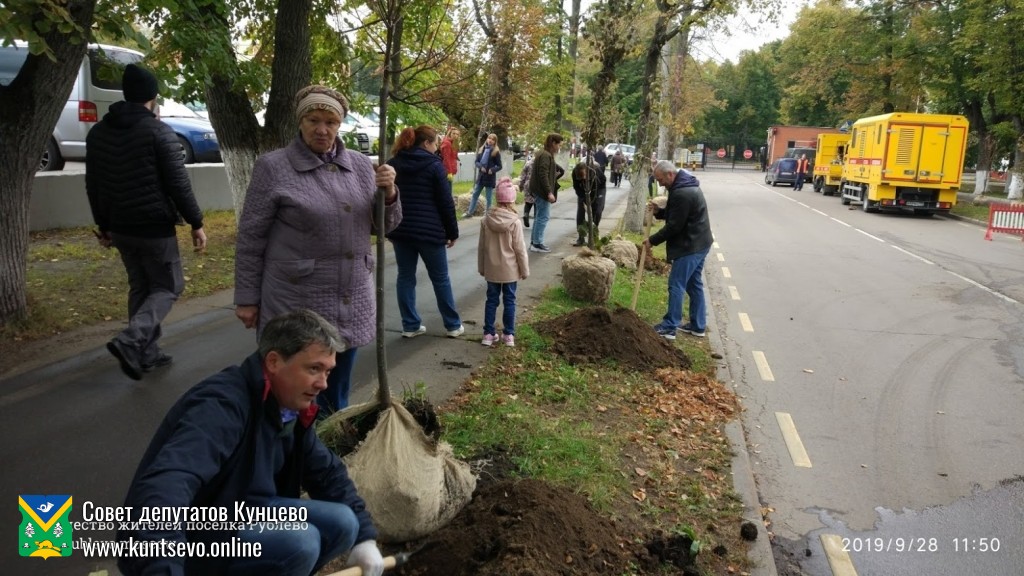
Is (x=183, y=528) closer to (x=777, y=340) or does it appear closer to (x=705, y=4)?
(x=777, y=340)

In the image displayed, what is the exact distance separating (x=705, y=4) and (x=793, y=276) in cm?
501

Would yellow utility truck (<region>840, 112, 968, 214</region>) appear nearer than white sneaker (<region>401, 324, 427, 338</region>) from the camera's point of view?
No

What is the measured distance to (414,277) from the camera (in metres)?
6.79

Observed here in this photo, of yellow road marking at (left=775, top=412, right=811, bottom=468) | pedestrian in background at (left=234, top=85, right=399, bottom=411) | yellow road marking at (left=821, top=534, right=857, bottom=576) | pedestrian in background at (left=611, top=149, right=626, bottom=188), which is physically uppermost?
pedestrian in background at (left=611, top=149, right=626, bottom=188)

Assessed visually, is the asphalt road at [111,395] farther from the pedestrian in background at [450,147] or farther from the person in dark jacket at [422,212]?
the pedestrian in background at [450,147]

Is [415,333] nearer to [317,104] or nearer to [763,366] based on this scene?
[763,366]

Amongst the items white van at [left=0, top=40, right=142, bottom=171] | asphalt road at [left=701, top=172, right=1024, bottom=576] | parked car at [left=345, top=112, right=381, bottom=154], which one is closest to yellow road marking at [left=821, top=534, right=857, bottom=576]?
asphalt road at [left=701, top=172, right=1024, bottom=576]

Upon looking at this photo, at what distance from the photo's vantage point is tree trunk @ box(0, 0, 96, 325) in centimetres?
603

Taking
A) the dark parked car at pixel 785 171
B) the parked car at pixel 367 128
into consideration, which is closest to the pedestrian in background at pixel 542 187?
the parked car at pixel 367 128

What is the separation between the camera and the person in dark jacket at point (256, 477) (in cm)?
207

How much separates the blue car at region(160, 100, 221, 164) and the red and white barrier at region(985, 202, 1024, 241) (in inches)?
696

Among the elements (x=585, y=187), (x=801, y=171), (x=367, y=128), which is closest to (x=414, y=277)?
(x=585, y=187)

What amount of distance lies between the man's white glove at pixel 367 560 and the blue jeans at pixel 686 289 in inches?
219

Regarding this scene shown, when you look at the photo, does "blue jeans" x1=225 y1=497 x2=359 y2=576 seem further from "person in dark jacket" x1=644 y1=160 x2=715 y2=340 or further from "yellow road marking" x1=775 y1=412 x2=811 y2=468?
"person in dark jacket" x1=644 y1=160 x2=715 y2=340
